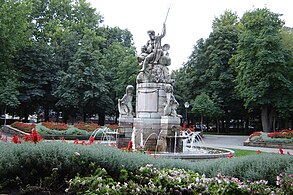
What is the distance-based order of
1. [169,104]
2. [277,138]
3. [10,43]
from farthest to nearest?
[10,43] → [277,138] → [169,104]

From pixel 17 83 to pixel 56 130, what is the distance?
12754mm

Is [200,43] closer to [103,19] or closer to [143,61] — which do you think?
[103,19]

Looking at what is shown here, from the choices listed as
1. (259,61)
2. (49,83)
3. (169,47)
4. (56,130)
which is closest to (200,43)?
(259,61)

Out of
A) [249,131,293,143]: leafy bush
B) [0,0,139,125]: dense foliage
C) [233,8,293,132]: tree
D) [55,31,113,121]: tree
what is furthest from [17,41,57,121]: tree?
[249,131,293,143]: leafy bush

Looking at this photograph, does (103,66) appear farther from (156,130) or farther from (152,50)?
(156,130)

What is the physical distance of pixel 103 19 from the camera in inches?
2014

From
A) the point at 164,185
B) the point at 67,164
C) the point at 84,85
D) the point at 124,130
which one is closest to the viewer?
the point at 164,185

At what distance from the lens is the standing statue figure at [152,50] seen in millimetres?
14986

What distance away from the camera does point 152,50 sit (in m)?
15.2

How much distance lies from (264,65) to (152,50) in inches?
809

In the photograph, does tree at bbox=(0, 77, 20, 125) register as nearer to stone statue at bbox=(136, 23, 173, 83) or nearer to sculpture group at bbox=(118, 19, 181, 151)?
sculpture group at bbox=(118, 19, 181, 151)

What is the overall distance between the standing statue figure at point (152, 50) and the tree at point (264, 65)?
64.5 ft

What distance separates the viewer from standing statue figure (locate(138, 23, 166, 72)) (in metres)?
15.0

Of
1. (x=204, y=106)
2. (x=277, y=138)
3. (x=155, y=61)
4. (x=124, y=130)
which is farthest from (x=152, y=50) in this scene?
(x=204, y=106)
